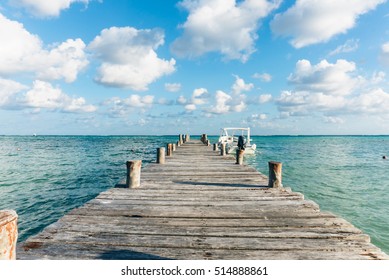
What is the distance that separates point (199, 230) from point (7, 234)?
254cm

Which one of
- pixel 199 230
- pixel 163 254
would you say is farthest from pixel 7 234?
pixel 199 230

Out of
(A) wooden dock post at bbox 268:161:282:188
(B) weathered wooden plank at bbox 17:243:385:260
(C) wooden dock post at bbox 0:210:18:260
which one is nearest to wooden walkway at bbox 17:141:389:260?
(B) weathered wooden plank at bbox 17:243:385:260

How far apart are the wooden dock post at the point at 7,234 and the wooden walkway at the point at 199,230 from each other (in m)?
0.85

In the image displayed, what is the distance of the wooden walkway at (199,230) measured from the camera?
10.4 ft

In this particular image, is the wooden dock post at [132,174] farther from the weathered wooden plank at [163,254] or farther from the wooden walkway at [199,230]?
the weathered wooden plank at [163,254]

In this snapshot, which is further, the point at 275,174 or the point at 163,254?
the point at 275,174

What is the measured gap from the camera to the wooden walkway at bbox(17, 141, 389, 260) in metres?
3.16

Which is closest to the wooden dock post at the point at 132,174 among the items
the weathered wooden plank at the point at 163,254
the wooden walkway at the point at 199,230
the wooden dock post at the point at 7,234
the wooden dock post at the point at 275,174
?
the wooden walkway at the point at 199,230

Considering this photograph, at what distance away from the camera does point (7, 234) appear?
219 cm

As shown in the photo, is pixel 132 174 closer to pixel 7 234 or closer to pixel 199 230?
pixel 199 230

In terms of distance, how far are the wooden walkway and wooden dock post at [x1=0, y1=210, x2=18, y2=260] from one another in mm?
849

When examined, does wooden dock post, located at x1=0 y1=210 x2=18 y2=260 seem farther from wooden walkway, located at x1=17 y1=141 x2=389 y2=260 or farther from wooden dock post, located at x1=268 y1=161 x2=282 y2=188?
wooden dock post, located at x1=268 y1=161 x2=282 y2=188
